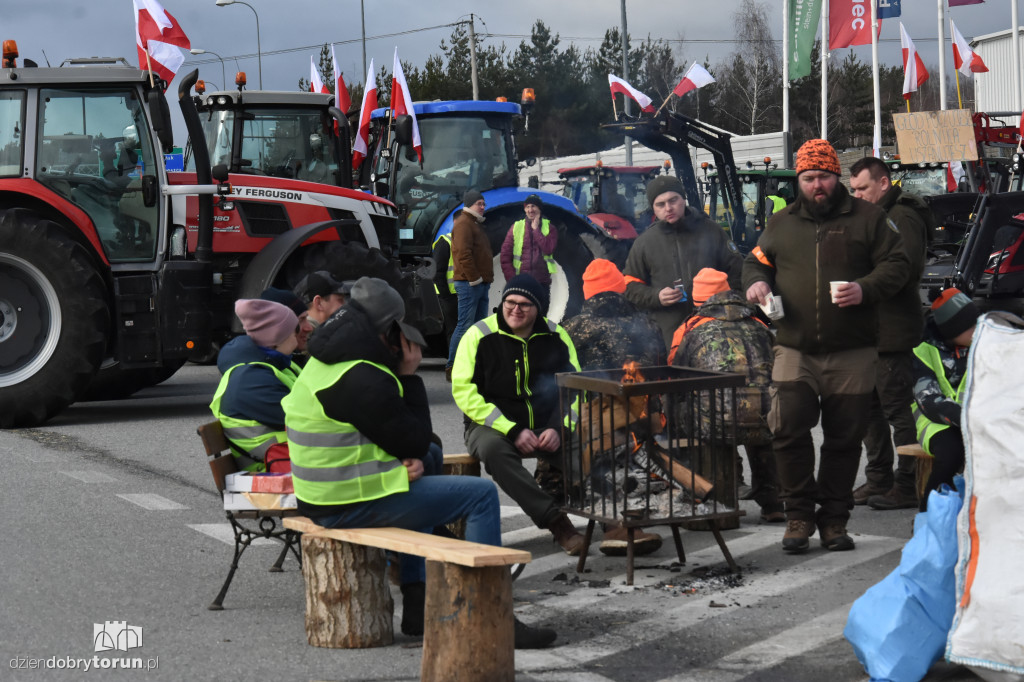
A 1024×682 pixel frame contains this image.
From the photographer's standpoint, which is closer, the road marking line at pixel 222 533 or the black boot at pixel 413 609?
the black boot at pixel 413 609

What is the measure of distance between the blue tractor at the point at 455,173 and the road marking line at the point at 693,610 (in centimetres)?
829

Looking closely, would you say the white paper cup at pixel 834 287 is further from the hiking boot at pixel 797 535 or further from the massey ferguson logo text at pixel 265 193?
the massey ferguson logo text at pixel 265 193

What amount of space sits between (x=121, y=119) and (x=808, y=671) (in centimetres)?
803

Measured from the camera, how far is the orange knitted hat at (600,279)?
7.23 metres

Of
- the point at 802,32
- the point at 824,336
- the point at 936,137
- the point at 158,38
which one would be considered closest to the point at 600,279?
the point at 824,336

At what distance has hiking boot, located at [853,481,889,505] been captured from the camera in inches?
289

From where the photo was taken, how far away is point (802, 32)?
93.6ft

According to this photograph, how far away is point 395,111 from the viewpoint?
46.3 feet

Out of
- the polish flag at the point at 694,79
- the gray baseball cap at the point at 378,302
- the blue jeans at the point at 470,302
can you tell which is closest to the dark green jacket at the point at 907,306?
the gray baseball cap at the point at 378,302

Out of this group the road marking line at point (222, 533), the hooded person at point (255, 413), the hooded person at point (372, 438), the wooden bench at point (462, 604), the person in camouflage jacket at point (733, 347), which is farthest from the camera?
the road marking line at point (222, 533)

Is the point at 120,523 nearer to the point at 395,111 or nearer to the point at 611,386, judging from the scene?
the point at 611,386

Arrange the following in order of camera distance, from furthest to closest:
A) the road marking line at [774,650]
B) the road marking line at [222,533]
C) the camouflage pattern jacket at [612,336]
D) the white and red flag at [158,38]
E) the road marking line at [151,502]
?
the white and red flag at [158,38]
the road marking line at [151,502]
the camouflage pattern jacket at [612,336]
the road marking line at [222,533]
the road marking line at [774,650]

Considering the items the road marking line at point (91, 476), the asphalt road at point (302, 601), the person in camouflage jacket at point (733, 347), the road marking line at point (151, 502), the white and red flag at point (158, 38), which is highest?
the white and red flag at point (158, 38)

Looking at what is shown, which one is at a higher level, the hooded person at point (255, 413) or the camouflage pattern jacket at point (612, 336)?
the camouflage pattern jacket at point (612, 336)
